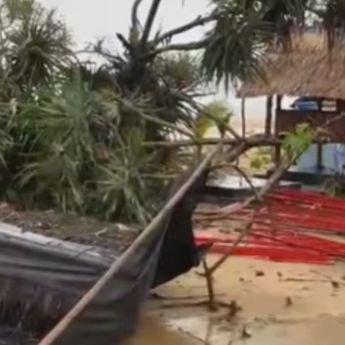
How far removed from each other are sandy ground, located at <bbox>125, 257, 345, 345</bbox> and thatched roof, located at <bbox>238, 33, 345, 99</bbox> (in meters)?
5.17

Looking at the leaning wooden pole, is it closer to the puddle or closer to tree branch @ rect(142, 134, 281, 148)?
tree branch @ rect(142, 134, 281, 148)

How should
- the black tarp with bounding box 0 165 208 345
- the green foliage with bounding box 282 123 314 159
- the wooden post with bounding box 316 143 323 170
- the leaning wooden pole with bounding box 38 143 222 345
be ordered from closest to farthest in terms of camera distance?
1. the leaning wooden pole with bounding box 38 143 222 345
2. the black tarp with bounding box 0 165 208 345
3. the green foliage with bounding box 282 123 314 159
4. the wooden post with bounding box 316 143 323 170

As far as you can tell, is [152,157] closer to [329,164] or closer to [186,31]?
[186,31]

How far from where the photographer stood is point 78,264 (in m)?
5.23

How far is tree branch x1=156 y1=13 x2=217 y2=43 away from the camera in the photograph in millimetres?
9492

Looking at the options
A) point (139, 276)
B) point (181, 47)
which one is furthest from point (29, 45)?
point (139, 276)

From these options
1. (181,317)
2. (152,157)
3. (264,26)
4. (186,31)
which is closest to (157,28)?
(186,31)

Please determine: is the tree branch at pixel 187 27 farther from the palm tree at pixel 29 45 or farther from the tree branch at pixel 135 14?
the palm tree at pixel 29 45

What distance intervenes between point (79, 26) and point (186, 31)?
1906 millimetres

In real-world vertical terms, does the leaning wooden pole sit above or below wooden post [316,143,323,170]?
above

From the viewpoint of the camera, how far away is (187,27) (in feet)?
32.9

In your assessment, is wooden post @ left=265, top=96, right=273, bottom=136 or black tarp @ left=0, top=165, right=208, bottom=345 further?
wooden post @ left=265, top=96, right=273, bottom=136

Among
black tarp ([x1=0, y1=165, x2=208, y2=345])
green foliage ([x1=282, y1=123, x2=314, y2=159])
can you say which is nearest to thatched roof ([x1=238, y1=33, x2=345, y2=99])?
green foliage ([x1=282, y1=123, x2=314, y2=159])

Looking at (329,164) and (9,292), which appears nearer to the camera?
(9,292)
